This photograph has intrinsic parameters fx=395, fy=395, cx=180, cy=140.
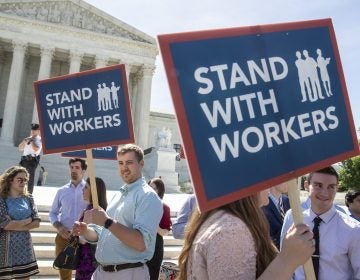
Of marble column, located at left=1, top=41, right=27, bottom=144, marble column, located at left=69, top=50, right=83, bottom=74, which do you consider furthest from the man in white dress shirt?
marble column, located at left=69, top=50, right=83, bottom=74

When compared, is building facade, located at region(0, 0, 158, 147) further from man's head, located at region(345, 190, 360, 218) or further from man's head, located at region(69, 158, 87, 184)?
man's head, located at region(345, 190, 360, 218)

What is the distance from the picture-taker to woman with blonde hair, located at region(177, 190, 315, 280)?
159 centimetres

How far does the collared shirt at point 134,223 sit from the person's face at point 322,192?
125 centimetres

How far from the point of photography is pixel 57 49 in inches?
1368

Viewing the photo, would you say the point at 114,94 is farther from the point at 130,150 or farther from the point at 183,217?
the point at 183,217

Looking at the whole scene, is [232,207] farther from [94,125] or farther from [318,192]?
[94,125]

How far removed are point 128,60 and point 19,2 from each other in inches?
402

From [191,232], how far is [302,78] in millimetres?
1007

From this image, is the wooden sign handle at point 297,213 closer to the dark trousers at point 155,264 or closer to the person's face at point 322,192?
the person's face at point 322,192

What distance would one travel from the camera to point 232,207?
182 cm

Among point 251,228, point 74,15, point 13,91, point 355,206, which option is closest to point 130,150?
point 251,228

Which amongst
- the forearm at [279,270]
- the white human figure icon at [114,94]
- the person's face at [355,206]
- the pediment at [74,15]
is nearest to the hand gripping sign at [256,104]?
the forearm at [279,270]

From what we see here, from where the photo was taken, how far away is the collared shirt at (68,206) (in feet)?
18.4

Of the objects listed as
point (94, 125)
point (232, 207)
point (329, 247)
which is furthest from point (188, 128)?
point (94, 125)
